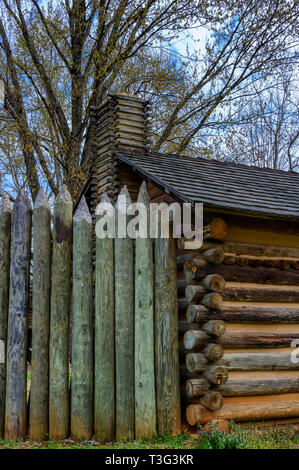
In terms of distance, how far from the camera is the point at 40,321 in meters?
5.79

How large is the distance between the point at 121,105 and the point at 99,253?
6.61 metres

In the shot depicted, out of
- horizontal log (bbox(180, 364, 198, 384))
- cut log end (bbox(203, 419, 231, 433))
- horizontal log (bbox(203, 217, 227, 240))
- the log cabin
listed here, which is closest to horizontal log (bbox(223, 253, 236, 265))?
the log cabin

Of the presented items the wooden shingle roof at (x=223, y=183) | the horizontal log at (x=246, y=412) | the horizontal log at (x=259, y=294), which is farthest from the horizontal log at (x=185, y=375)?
the wooden shingle roof at (x=223, y=183)

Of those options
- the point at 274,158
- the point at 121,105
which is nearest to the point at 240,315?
the point at 121,105

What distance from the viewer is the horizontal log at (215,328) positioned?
18.9 ft

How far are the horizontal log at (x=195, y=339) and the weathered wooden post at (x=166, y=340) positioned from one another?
15 cm

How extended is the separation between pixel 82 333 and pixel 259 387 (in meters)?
2.45

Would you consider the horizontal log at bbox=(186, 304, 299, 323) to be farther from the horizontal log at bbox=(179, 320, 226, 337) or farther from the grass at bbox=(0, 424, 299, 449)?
the grass at bbox=(0, 424, 299, 449)

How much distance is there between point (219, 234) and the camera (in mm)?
6180

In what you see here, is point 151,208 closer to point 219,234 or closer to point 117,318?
point 219,234

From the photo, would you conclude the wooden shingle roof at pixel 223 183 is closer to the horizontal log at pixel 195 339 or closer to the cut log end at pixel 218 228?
the cut log end at pixel 218 228

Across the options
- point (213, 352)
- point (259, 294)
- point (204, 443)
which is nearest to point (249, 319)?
point (259, 294)

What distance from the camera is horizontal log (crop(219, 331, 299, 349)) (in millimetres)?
6152

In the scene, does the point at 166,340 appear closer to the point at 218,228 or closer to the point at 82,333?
the point at 82,333
